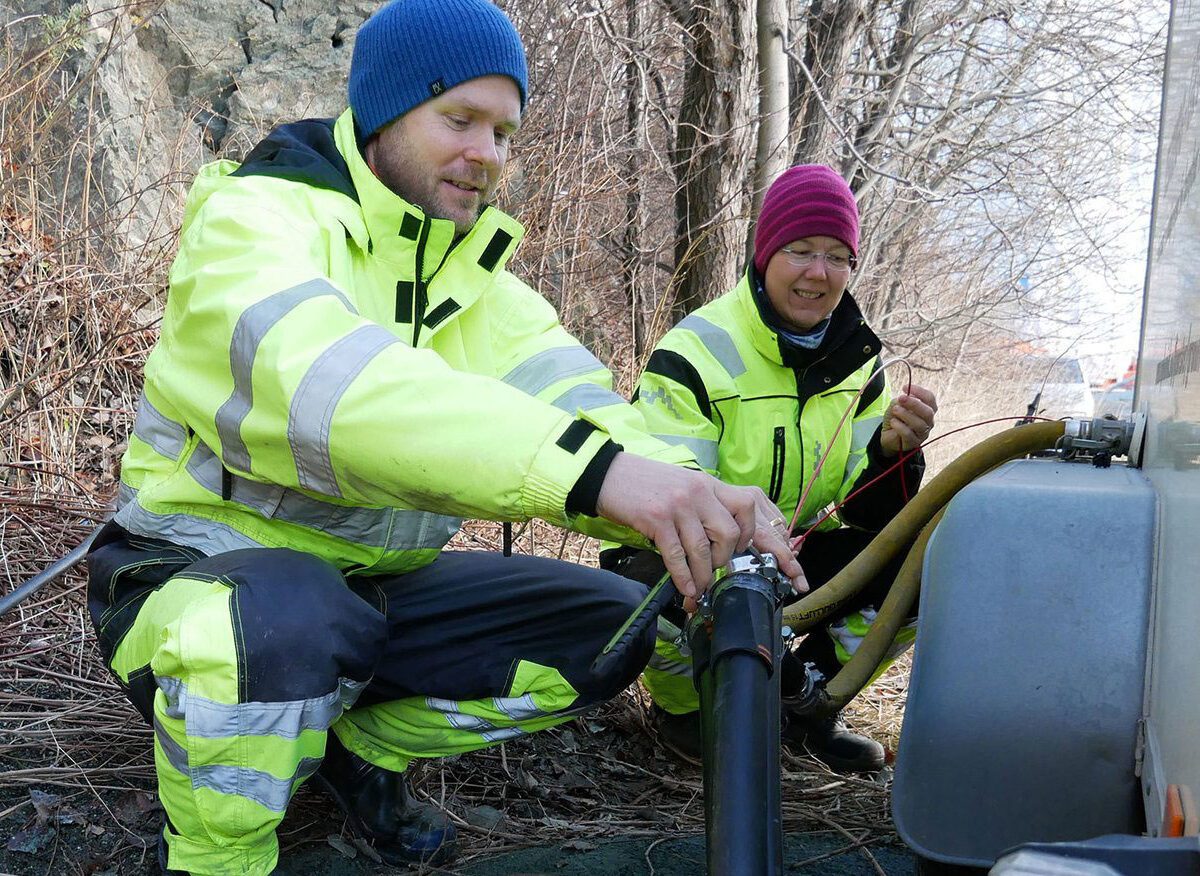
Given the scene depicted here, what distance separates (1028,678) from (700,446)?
155cm

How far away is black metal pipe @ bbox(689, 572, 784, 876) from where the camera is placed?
1427 mm

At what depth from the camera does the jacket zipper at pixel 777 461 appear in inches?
127

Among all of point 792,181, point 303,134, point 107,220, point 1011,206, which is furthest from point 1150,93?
point 303,134

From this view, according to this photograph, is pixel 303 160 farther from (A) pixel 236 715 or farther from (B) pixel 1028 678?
(B) pixel 1028 678

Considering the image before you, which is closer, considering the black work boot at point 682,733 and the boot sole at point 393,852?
the boot sole at point 393,852

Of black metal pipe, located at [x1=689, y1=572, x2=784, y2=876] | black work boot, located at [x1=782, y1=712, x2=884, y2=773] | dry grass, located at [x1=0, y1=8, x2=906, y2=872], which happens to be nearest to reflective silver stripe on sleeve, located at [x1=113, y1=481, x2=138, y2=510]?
dry grass, located at [x1=0, y1=8, x2=906, y2=872]

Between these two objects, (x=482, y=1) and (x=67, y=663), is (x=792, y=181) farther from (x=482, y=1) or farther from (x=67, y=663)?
(x=67, y=663)

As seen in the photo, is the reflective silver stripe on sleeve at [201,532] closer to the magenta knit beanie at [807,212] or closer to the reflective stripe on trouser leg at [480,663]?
the reflective stripe on trouser leg at [480,663]

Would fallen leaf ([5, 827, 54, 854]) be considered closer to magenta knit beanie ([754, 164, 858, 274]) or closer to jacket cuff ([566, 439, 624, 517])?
jacket cuff ([566, 439, 624, 517])

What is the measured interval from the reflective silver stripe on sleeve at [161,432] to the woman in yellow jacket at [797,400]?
1338 mm

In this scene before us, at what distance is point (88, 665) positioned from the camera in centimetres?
300

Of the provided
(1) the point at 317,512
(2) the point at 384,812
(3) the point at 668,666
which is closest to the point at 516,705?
(2) the point at 384,812

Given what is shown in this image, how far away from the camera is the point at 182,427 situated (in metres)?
2.15

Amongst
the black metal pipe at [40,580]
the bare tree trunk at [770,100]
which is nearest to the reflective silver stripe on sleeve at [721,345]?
the black metal pipe at [40,580]
